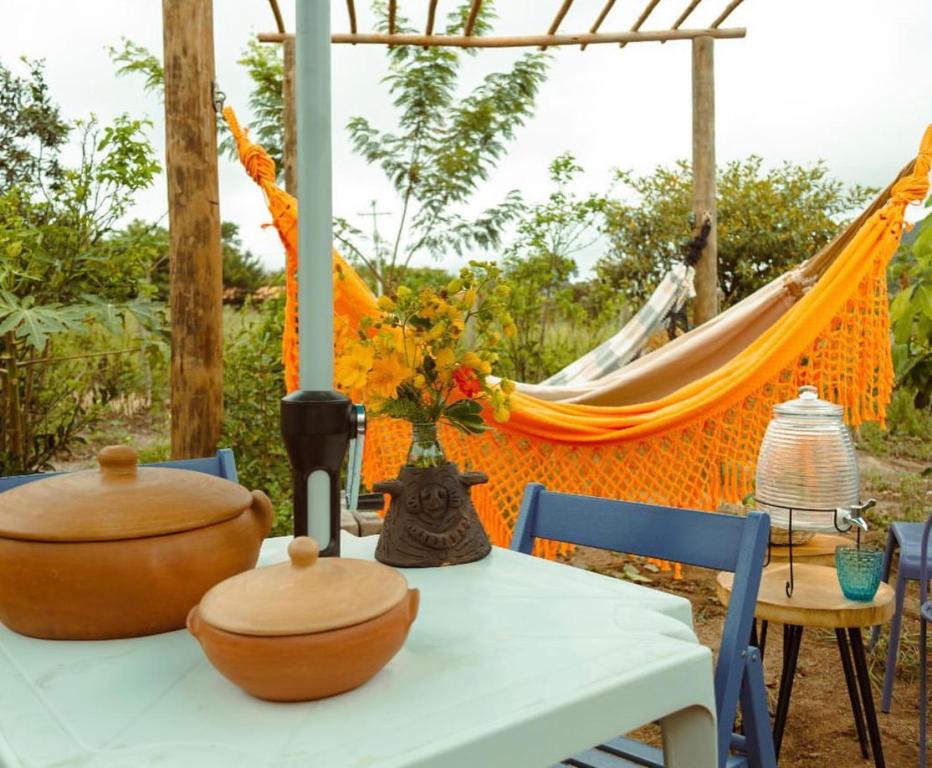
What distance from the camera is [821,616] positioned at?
1.49 m

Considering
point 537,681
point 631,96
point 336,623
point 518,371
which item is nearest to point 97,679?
point 336,623

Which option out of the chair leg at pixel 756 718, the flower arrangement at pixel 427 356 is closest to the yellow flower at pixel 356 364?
the flower arrangement at pixel 427 356

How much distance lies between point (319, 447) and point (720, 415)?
67.3 inches

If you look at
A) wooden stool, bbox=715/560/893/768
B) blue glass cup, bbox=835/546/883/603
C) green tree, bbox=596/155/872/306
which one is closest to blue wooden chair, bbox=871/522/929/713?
wooden stool, bbox=715/560/893/768

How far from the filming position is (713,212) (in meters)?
3.48

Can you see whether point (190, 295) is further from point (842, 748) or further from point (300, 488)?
point (842, 748)

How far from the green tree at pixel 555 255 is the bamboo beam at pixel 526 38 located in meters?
1.64

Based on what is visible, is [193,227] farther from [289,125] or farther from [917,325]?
[917,325]

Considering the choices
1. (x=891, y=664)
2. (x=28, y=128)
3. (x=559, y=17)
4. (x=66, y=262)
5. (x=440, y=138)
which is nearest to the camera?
(x=891, y=664)

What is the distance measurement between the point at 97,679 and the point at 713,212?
126 inches

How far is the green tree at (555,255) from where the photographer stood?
4.79 meters

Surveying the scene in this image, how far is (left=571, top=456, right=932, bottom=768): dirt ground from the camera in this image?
1.80 metres

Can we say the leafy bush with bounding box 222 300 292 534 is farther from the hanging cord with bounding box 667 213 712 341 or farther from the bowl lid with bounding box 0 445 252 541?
the bowl lid with bounding box 0 445 252 541

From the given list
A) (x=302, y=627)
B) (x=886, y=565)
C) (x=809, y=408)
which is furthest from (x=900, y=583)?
(x=302, y=627)
